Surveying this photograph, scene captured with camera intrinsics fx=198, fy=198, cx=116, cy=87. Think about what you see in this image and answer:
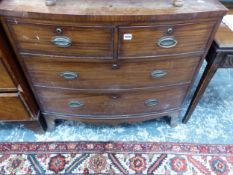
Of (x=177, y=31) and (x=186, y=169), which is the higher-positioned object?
(x=177, y=31)

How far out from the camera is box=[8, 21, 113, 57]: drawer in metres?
0.76

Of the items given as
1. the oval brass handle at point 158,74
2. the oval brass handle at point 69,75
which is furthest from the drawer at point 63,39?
the oval brass handle at point 158,74

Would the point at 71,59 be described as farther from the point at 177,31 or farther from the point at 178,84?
the point at 178,84

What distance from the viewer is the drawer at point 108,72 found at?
35.1 inches

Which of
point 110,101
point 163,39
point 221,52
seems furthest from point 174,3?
point 110,101

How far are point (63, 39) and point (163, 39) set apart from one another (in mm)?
402

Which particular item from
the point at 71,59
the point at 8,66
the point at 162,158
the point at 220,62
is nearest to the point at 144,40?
the point at 71,59

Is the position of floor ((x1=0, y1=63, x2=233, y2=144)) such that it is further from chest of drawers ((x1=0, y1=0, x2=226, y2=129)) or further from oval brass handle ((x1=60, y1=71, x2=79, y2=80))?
oval brass handle ((x1=60, y1=71, x2=79, y2=80))

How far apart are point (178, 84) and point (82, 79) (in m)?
0.50

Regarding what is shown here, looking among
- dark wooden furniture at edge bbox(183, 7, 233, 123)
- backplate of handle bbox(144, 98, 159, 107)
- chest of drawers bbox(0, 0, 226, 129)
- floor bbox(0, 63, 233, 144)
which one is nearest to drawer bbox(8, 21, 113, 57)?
chest of drawers bbox(0, 0, 226, 129)

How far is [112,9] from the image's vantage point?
733mm

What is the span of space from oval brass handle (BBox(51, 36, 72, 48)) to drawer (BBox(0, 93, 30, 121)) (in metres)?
0.41

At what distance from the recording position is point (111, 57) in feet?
2.79

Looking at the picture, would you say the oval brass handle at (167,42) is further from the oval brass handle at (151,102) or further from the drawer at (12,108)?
the drawer at (12,108)
